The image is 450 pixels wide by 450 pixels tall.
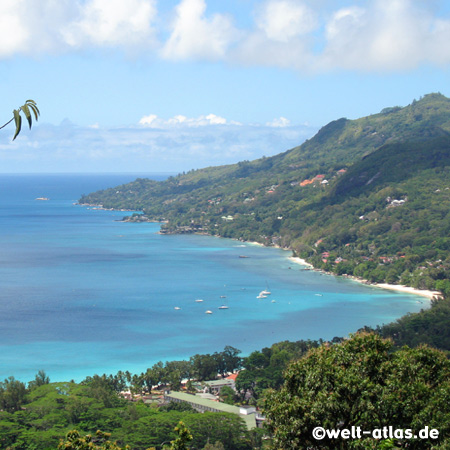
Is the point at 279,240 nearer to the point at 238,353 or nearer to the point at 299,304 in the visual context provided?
the point at 299,304

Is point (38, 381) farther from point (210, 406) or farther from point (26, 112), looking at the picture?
point (26, 112)

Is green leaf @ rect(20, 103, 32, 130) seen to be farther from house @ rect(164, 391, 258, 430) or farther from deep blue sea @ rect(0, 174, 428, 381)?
deep blue sea @ rect(0, 174, 428, 381)

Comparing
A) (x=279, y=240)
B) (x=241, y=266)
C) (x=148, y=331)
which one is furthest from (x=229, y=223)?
(x=148, y=331)

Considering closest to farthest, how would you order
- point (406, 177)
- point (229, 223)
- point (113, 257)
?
point (113, 257), point (406, 177), point (229, 223)

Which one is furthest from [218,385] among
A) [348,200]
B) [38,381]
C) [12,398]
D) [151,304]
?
[348,200]

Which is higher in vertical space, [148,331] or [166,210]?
[166,210]

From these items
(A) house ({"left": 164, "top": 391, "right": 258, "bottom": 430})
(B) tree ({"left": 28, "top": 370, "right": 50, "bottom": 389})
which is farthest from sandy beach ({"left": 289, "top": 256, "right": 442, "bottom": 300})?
(B) tree ({"left": 28, "top": 370, "right": 50, "bottom": 389})
